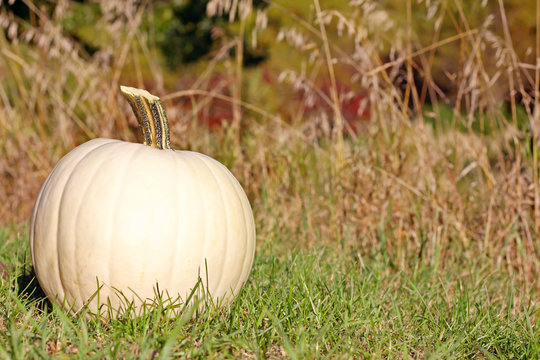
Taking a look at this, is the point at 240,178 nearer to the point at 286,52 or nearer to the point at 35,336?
the point at 35,336

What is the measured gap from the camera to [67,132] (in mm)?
3633

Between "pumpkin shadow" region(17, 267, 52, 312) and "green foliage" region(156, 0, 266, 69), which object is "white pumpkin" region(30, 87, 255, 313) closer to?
"pumpkin shadow" region(17, 267, 52, 312)

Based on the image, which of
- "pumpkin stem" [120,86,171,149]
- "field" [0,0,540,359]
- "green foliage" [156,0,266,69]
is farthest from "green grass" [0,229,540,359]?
"green foliage" [156,0,266,69]

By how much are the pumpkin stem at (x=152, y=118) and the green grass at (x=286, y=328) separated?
539 mm

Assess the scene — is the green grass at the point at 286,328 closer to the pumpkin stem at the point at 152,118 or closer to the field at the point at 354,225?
the field at the point at 354,225

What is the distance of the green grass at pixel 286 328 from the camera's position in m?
1.42

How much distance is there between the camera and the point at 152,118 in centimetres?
180

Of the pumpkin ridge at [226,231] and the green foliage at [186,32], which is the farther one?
the green foliage at [186,32]

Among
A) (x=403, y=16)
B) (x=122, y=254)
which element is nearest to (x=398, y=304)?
(x=122, y=254)

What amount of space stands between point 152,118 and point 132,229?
41 cm

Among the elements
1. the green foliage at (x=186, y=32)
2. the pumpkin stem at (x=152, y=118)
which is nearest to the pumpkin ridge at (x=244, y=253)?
the pumpkin stem at (x=152, y=118)

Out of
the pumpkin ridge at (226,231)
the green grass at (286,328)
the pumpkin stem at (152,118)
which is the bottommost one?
the green grass at (286,328)

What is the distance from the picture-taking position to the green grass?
1422 mm

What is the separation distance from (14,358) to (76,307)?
1.17 feet
